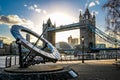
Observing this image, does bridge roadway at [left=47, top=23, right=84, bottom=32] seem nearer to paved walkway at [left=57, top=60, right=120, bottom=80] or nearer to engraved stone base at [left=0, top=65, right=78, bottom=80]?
paved walkway at [left=57, top=60, right=120, bottom=80]

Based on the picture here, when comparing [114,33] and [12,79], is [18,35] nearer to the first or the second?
[12,79]

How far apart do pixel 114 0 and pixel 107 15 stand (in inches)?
79.8

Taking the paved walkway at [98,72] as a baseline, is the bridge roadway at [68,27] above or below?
above

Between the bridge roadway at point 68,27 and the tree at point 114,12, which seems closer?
the tree at point 114,12

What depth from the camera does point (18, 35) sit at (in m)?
12.2

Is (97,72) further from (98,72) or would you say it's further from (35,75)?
(35,75)

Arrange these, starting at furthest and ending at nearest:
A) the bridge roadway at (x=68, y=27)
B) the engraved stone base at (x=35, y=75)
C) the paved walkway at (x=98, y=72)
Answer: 1. the bridge roadway at (x=68, y=27)
2. the paved walkway at (x=98, y=72)
3. the engraved stone base at (x=35, y=75)


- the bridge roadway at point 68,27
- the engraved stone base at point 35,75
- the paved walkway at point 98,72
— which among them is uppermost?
the bridge roadway at point 68,27

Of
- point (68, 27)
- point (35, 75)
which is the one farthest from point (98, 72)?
point (68, 27)

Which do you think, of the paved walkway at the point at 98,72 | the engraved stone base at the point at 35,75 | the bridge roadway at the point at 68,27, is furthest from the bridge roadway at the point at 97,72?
the bridge roadway at the point at 68,27

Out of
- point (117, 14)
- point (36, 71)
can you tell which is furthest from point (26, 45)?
point (117, 14)

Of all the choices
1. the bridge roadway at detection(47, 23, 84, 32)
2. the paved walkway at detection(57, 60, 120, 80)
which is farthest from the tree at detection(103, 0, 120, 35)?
the bridge roadway at detection(47, 23, 84, 32)

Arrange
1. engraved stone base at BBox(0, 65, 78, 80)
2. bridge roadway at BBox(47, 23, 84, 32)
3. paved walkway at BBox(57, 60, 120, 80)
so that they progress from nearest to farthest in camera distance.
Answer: engraved stone base at BBox(0, 65, 78, 80) → paved walkway at BBox(57, 60, 120, 80) → bridge roadway at BBox(47, 23, 84, 32)

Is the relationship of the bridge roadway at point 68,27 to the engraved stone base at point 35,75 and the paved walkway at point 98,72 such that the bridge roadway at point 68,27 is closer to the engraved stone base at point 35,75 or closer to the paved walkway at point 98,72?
the paved walkway at point 98,72
